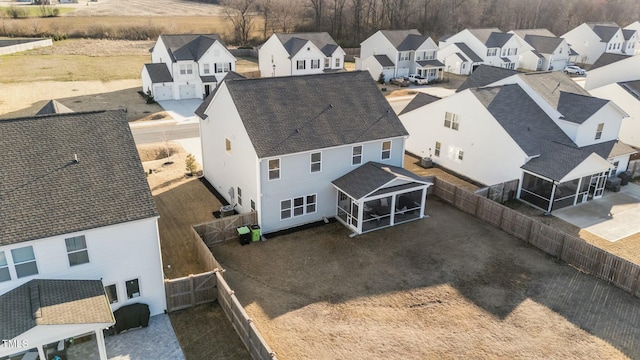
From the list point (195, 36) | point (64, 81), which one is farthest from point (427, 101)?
point (64, 81)

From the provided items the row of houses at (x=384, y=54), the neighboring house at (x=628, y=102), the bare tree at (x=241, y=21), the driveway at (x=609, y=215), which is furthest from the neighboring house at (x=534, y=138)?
the bare tree at (x=241, y=21)

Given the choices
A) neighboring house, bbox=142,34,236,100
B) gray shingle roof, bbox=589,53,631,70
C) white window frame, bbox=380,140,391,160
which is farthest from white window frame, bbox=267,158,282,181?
gray shingle roof, bbox=589,53,631,70

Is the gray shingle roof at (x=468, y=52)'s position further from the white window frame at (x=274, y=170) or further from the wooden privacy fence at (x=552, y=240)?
the white window frame at (x=274, y=170)

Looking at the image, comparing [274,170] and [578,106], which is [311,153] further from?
[578,106]

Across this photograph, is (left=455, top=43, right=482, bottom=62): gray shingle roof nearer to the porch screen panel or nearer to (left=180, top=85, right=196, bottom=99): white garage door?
(left=180, top=85, right=196, bottom=99): white garage door

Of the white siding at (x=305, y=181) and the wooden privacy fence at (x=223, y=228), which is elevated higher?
the white siding at (x=305, y=181)
